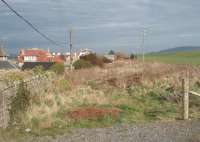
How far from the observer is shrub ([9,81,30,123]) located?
1795 cm

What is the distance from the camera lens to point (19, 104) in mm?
18609

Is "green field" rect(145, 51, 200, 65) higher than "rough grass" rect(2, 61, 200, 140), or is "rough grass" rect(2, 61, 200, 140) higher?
"rough grass" rect(2, 61, 200, 140)

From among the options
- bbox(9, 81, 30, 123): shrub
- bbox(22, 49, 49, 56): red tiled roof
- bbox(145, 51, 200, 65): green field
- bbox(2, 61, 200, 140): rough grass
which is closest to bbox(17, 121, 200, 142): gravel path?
bbox(2, 61, 200, 140): rough grass

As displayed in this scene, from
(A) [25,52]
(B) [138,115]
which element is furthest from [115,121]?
(A) [25,52]

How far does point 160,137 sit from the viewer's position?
14.3 meters

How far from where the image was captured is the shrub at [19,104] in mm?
17953

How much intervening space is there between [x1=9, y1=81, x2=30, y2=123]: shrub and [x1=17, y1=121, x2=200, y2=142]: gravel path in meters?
2.84

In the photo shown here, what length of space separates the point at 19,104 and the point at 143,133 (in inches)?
213

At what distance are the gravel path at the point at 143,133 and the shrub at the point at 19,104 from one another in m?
2.84

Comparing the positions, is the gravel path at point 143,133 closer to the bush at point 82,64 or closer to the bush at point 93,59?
the bush at point 82,64

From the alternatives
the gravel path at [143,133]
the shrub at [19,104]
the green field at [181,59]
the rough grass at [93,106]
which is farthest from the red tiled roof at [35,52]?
the gravel path at [143,133]

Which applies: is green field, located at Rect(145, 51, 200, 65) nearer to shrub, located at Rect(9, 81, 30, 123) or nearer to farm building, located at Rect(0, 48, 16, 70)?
farm building, located at Rect(0, 48, 16, 70)

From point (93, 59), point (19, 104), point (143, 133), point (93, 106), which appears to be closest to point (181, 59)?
point (93, 59)

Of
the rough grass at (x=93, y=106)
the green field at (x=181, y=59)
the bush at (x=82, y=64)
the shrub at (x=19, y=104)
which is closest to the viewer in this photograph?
the rough grass at (x=93, y=106)
